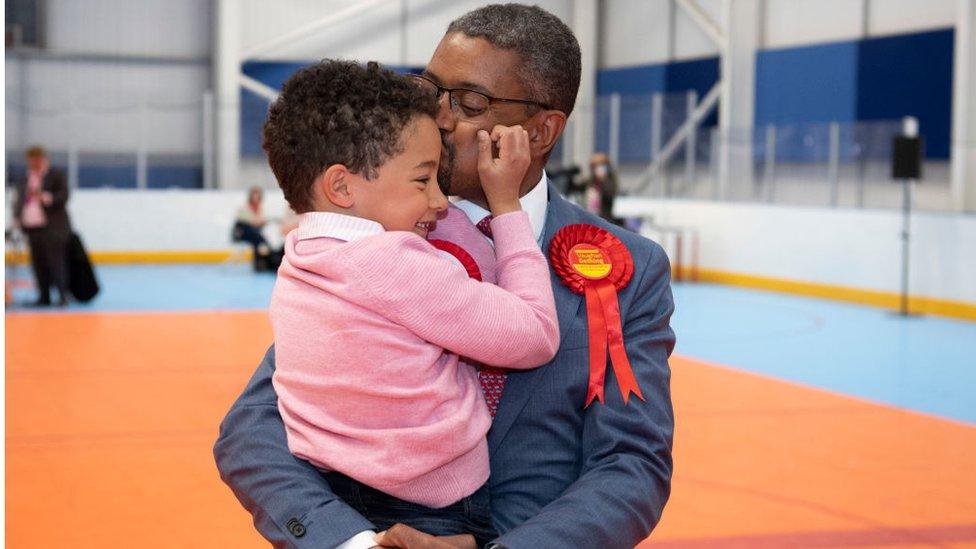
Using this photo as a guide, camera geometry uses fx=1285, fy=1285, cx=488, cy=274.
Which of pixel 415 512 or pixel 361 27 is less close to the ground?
pixel 361 27

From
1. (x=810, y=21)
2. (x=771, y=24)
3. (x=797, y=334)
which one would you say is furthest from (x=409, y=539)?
(x=771, y=24)

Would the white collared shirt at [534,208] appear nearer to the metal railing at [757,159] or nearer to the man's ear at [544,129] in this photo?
the man's ear at [544,129]

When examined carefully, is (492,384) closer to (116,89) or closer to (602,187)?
(602,187)

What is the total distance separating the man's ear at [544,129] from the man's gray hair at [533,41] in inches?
0.6

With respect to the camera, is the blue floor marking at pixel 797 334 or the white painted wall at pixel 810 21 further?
the white painted wall at pixel 810 21

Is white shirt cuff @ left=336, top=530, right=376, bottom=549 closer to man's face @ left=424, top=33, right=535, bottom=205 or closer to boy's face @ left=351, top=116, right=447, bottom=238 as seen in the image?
boy's face @ left=351, top=116, right=447, bottom=238

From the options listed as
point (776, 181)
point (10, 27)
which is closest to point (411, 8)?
point (10, 27)

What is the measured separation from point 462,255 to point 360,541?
428 mm

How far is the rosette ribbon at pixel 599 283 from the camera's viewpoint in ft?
5.95

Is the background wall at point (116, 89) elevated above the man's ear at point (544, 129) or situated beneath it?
elevated above

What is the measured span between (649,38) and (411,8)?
14.0 feet

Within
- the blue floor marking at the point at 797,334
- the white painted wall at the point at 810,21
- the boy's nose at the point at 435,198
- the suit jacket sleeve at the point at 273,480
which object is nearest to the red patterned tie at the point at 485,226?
the boy's nose at the point at 435,198

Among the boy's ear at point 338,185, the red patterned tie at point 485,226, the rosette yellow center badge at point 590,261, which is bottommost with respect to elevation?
the rosette yellow center badge at point 590,261

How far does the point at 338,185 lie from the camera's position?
5.59 feet
